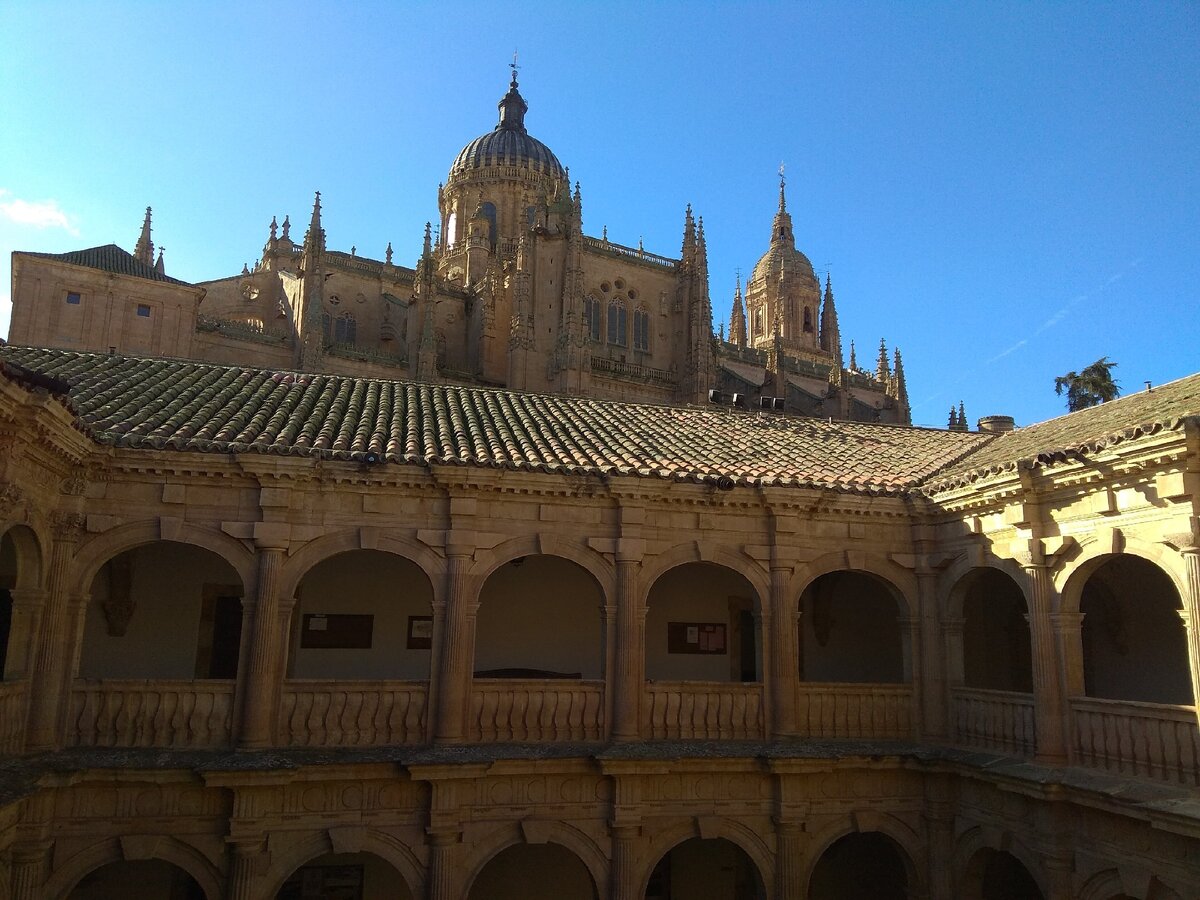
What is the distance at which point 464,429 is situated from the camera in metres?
14.0

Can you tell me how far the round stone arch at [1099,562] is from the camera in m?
9.87

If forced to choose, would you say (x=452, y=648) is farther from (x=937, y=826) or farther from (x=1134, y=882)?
(x=1134, y=882)

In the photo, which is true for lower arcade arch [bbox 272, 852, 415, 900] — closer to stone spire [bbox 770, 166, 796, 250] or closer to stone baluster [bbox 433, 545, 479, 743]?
stone baluster [bbox 433, 545, 479, 743]

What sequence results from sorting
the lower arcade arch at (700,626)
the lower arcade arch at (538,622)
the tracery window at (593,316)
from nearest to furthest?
the lower arcade arch at (538,622) < the lower arcade arch at (700,626) < the tracery window at (593,316)

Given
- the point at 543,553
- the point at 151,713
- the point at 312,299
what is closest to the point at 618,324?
the point at 312,299

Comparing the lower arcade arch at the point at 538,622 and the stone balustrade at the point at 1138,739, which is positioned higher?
the lower arcade arch at the point at 538,622

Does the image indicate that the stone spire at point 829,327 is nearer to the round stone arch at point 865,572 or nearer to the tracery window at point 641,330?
the tracery window at point 641,330

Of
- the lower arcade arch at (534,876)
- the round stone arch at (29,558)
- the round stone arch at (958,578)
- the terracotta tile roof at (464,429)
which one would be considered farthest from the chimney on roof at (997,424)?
the round stone arch at (29,558)

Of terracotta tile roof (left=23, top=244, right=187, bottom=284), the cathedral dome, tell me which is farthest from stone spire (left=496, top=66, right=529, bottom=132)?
terracotta tile roof (left=23, top=244, right=187, bottom=284)

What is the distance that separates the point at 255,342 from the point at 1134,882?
1387 inches

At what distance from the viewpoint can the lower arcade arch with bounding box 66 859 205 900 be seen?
520 inches

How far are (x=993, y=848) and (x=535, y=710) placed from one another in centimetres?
622

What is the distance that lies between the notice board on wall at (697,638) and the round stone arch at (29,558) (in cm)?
940

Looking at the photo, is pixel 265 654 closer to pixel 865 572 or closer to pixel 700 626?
pixel 700 626
